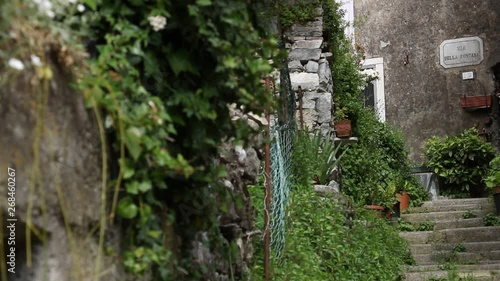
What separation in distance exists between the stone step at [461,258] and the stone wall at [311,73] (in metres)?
1.72

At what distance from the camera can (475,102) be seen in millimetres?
11789

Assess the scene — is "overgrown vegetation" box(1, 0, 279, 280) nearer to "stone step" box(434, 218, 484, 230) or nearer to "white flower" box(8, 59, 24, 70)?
"white flower" box(8, 59, 24, 70)

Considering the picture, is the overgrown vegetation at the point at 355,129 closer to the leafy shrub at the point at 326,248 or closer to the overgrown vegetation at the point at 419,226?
the overgrown vegetation at the point at 419,226

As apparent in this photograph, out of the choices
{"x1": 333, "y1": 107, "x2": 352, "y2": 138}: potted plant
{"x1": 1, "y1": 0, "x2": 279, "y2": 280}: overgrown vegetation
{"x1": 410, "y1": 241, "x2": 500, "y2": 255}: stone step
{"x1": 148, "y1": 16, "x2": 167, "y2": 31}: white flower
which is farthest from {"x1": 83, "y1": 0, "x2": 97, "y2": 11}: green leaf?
{"x1": 410, "y1": 241, "x2": 500, "y2": 255}: stone step

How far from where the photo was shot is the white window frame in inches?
498

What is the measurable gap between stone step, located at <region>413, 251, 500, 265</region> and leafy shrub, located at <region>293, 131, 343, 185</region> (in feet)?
4.76

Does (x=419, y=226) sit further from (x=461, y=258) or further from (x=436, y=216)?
(x=461, y=258)

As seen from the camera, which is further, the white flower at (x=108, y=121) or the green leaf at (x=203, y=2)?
the green leaf at (x=203, y=2)

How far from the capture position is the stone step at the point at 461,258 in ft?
22.2

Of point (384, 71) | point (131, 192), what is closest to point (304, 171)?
point (131, 192)

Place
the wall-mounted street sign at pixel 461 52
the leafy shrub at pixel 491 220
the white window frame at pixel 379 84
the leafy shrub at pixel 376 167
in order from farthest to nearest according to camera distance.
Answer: the white window frame at pixel 379 84, the wall-mounted street sign at pixel 461 52, the leafy shrub at pixel 376 167, the leafy shrub at pixel 491 220

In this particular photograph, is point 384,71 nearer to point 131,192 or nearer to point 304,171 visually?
point 304,171

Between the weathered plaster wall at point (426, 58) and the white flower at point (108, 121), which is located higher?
the weathered plaster wall at point (426, 58)

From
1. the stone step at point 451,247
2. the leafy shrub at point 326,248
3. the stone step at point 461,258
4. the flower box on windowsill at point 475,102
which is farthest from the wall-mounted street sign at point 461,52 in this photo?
the leafy shrub at point 326,248
